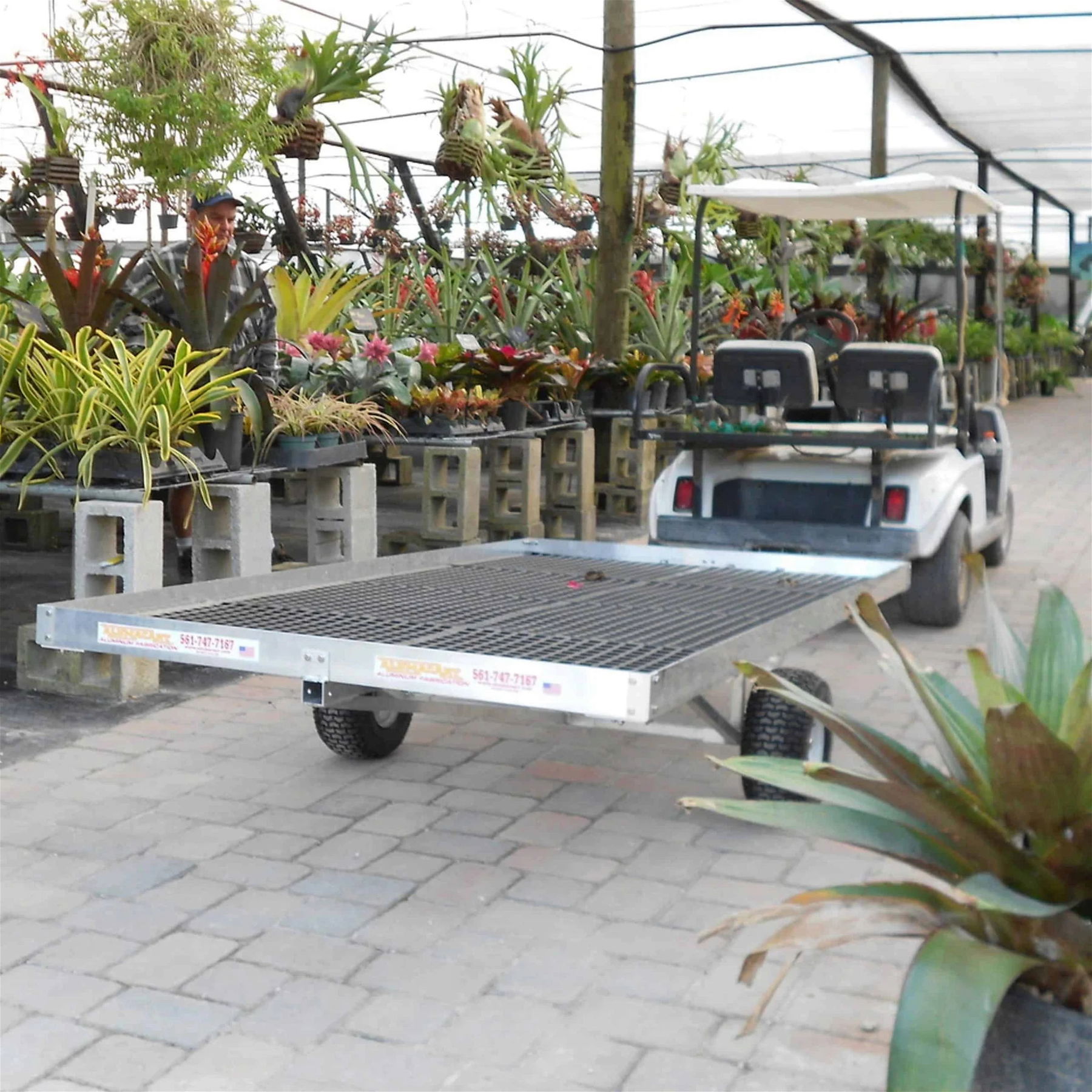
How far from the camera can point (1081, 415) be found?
18531 millimetres

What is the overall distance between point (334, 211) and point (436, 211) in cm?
673

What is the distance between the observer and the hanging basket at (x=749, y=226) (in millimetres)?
9695

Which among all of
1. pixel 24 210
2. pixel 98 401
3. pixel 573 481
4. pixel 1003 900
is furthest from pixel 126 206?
pixel 1003 900

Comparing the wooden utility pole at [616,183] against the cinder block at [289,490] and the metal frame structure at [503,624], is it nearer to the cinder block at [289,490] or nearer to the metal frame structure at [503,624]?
the cinder block at [289,490]

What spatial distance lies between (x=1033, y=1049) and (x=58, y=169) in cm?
810

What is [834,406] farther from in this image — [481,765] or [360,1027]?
[360,1027]

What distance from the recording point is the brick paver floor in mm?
2561

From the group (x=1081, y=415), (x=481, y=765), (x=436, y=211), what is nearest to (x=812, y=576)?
(x=481, y=765)

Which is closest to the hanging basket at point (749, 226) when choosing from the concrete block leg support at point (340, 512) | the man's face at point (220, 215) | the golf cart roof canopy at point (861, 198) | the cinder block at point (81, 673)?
the golf cart roof canopy at point (861, 198)

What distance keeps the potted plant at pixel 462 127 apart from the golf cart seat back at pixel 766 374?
225 centimetres

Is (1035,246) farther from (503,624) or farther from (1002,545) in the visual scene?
(503,624)

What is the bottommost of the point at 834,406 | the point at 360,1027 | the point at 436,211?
the point at 360,1027

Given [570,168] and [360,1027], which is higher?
[570,168]

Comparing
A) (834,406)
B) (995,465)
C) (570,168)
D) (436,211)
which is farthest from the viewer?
(570,168)
